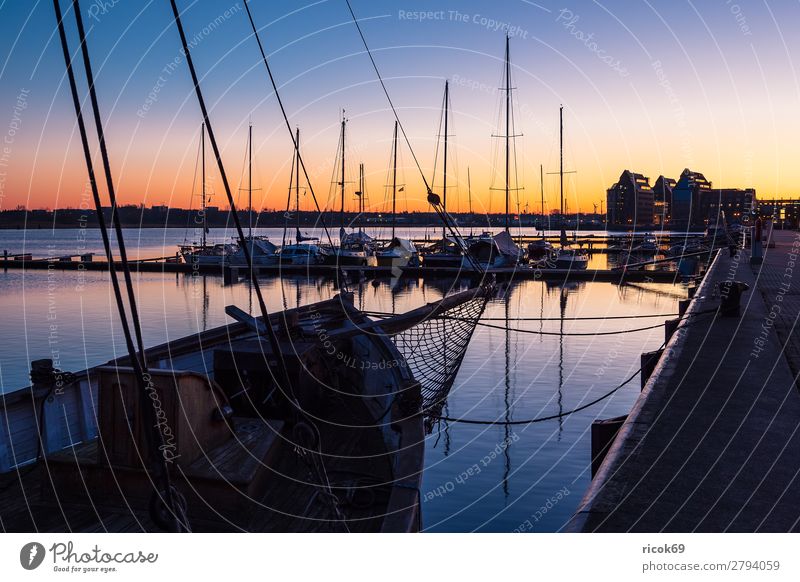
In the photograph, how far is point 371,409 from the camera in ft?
31.8

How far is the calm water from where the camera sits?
1142 centimetres

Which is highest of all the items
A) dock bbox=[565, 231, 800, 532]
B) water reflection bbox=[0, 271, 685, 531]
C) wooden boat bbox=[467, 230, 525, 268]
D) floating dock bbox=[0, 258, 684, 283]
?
dock bbox=[565, 231, 800, 532]

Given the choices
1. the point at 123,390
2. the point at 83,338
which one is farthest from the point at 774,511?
the point at 83,338

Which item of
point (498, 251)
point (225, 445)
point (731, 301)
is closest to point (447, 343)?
point (731, 301)

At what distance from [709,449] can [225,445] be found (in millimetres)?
3861

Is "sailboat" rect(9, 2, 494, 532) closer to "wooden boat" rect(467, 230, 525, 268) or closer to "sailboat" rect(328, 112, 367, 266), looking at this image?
"sailboat" rect(328, 112, 367, 266)

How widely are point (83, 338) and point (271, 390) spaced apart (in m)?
21.7

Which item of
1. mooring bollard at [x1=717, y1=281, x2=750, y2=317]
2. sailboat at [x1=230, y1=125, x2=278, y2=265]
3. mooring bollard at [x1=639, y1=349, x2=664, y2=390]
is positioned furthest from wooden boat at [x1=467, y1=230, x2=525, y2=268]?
mooring bollard at [x1=639, y1=349, x2=664, y2=390]

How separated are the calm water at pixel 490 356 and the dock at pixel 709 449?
121 inches

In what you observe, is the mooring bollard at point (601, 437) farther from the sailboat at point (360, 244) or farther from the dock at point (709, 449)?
the sailboat at point (360, 244)

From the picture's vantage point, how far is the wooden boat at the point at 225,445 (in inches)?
223

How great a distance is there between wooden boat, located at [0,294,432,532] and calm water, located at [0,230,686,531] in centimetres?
233
